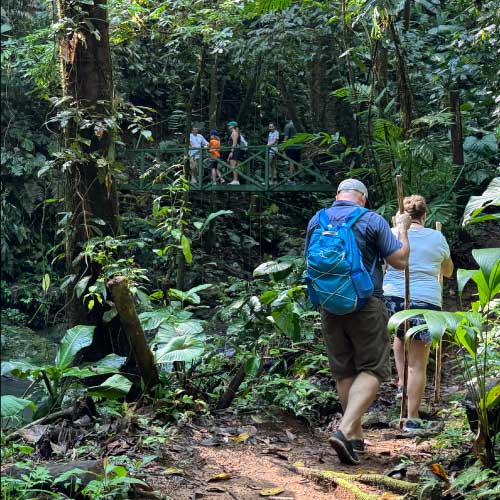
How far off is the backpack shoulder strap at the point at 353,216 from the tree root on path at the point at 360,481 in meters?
1.41

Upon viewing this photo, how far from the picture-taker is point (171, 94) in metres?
21.0

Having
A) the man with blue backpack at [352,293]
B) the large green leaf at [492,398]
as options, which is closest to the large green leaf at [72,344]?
the man with blue backpack at [352,293]

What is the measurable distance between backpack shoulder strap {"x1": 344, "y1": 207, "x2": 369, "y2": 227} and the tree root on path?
141 cm

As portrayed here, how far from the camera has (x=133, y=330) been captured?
4750 millimetres

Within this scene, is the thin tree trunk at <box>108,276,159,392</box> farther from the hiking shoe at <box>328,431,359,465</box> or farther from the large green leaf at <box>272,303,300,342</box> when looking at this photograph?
the hiking shoe at <box>328,431,359,465</box>

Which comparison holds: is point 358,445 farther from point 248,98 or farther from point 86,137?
point 248,98

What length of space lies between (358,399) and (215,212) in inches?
214

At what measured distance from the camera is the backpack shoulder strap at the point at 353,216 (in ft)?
14.2

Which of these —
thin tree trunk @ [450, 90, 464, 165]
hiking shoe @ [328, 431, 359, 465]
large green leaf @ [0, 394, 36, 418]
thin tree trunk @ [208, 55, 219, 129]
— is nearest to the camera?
large green leaf @ [0, 394, 36, 418]

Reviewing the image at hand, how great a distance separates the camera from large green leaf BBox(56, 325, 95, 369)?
4461 millimetres

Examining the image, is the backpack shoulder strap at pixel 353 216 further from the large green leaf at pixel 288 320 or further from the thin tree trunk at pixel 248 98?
the thin tree trunk at pixel 248 98

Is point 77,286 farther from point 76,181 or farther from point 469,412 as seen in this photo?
point 469,412

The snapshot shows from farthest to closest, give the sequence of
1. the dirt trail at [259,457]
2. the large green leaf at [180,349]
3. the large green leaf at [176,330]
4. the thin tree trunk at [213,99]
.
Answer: the thin tree trunk at [213,99] → the large green leaf at [176,330] → the large green leaf at [180,349] → the dirt trail at [259,457]

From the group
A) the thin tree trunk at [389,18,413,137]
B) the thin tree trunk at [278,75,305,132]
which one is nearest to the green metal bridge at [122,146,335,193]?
the thin tree trunk at [278,75,305,132]
